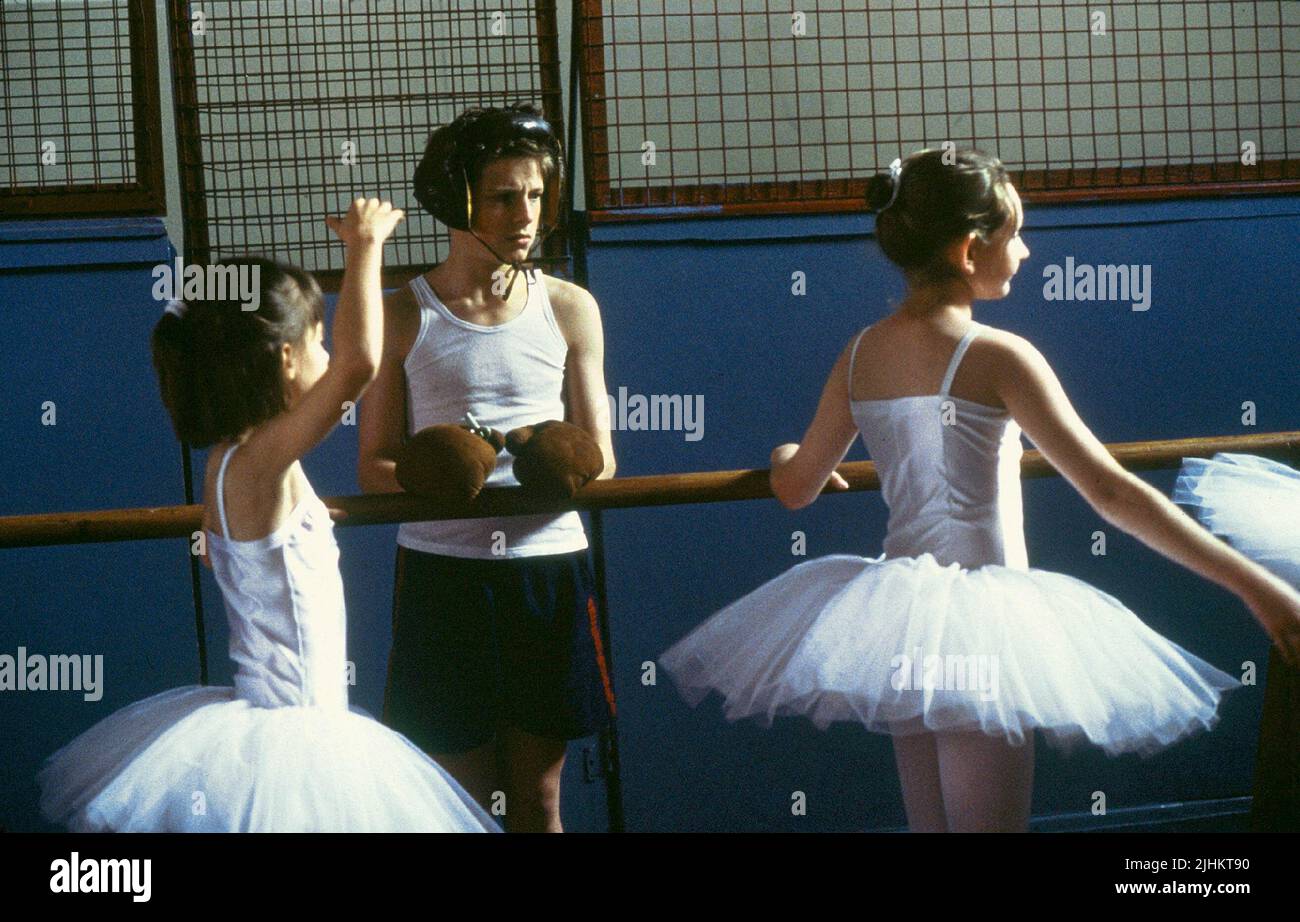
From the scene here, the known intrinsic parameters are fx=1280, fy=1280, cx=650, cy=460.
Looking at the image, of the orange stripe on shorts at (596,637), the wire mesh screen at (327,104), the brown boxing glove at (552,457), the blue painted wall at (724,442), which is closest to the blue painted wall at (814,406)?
the blue painted wall at (724,442)

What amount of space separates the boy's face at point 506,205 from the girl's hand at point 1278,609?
86 cm

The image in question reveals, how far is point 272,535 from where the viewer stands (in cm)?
127

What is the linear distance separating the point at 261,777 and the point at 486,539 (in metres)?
0.36

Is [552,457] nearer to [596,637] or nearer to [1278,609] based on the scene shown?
[596,637]

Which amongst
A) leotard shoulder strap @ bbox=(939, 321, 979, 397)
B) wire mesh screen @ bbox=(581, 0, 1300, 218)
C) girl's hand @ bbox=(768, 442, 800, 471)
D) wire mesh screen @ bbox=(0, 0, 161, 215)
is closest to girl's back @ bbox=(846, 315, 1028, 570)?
leotard shoulder strap @ bbox=(939, 321, 979, 397)

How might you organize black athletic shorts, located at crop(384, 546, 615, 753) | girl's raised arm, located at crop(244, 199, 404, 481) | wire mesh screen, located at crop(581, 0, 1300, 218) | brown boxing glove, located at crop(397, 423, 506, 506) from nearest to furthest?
girl's raised arm, located at crop(244, 199, 404, 481) < brown boxing glove, located at crop(397, 423, 506, 506) < black athletic shorts, located at crop(384, 546, 615, 753) < wire mesh screen, located at crop(581, 0, 1300, 218)

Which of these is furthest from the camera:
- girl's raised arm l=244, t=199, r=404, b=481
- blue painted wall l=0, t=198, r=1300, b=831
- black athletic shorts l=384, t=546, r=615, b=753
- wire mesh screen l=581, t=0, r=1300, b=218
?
wire mesh screen l=581, t=0, r=1300, b=218

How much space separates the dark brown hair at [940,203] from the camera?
131 cm

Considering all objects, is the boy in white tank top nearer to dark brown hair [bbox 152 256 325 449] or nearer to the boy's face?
the boy's face

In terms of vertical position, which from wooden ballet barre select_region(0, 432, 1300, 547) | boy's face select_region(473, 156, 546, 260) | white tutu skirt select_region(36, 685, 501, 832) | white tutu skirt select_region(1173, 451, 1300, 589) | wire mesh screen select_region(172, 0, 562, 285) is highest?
wire mesh screen select_region(172, 0, 562, 285)

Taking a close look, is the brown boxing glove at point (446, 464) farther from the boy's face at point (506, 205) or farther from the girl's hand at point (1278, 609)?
the girl's hand at point (1278, 609)

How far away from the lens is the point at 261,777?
125cm

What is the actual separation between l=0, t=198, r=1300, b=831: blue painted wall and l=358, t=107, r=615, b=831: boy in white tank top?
1.54 feet

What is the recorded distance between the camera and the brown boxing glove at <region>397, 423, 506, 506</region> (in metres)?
1.32
